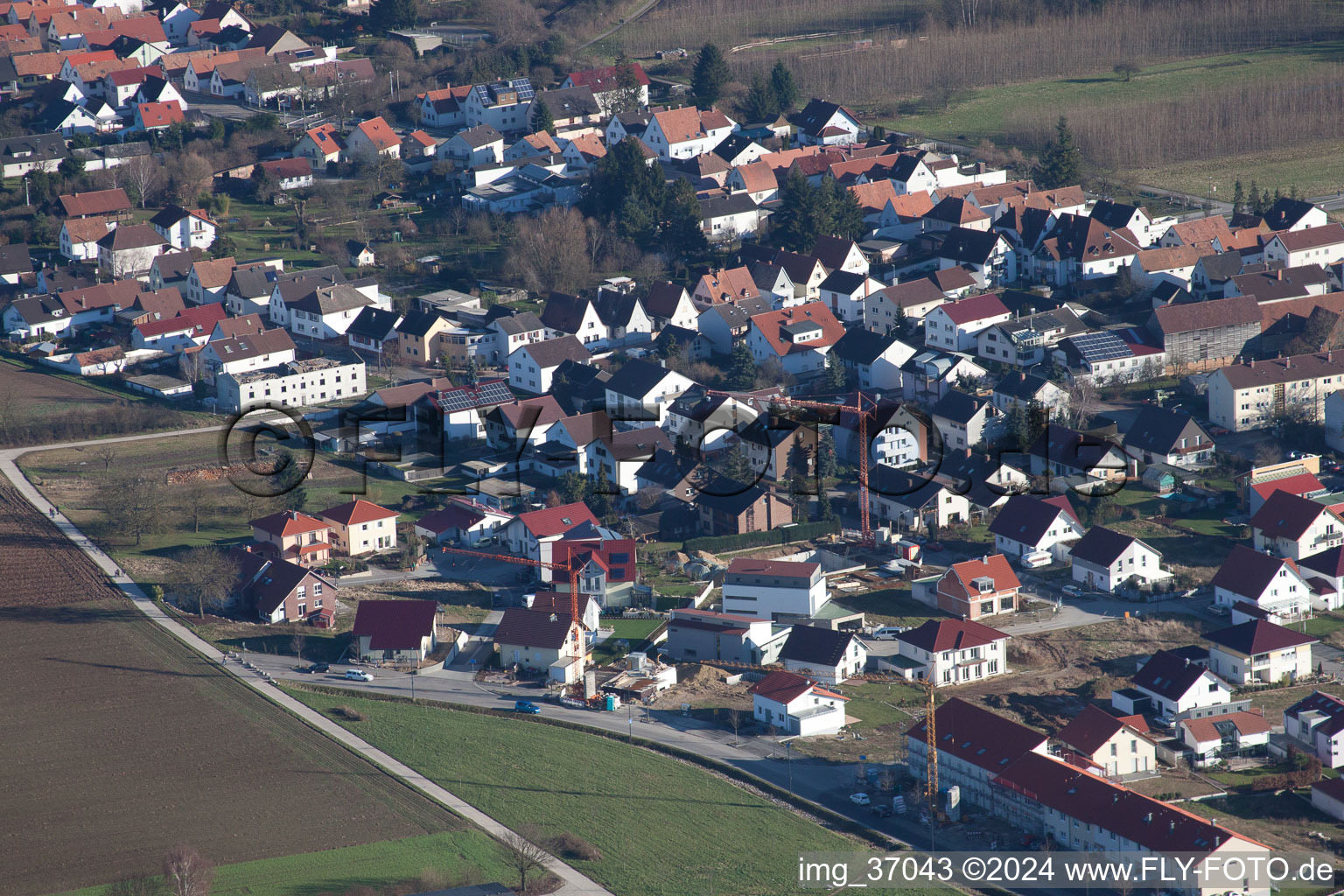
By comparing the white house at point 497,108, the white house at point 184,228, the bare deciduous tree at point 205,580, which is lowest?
the bare deciduous tree at point 205,580

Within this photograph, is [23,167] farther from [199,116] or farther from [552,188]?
[552,188]

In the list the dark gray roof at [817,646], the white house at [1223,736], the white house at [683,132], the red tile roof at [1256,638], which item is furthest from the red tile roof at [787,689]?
the white house at [683,132]

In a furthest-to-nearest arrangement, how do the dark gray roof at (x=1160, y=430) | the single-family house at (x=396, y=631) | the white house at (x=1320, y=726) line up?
the dark gray roof at (x=1160, y=430), the single-family house at (x=396, y=631), the white house at (x=1320, y=726)

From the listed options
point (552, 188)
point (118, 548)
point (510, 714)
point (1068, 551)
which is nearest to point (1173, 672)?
point (1068, 551)

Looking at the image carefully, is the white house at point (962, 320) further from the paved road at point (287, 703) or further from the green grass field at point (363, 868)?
the green grass field at point (363, 868)

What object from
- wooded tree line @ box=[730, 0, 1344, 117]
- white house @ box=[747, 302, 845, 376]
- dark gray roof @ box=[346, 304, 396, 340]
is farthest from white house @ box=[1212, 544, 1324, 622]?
wooded tree line @ box=[730, 0, 1344, 117]

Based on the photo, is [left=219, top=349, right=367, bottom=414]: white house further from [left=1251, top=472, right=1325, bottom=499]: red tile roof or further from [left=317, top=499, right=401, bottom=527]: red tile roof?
[left=1251, top=472, right=1325, bottom=499]: red tile roof
